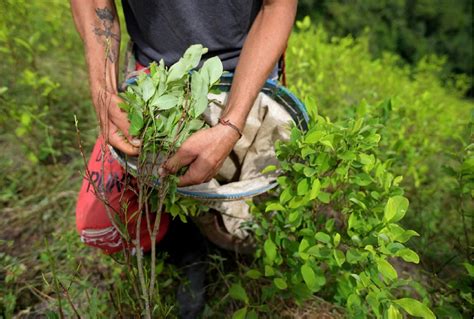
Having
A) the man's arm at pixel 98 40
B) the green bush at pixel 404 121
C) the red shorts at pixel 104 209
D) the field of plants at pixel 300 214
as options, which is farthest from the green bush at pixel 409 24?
the red shorts at pixel 104 209

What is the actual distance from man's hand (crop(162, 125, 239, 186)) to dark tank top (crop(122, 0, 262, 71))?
1.35ft

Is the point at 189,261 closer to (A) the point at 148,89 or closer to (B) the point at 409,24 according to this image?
(A) the point at 148,89

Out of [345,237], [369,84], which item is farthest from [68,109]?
[369,84]

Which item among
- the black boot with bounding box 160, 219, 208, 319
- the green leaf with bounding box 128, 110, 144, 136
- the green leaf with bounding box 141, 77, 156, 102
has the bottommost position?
the black boot with bounding box 160, 219, 208, 319

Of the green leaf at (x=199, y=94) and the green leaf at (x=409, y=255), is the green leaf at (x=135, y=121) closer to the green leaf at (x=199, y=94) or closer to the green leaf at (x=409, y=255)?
the green leaf at (x=199, y=94)

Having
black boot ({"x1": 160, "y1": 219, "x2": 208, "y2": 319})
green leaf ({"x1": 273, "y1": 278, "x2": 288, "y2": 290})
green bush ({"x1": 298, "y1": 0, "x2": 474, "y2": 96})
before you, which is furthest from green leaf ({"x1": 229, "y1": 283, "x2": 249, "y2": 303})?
green bush ({"x1": 298, "y1": 0, "x2": 474, "y2": 96})

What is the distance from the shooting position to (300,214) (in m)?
1.10

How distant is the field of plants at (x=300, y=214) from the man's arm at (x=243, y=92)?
172mm

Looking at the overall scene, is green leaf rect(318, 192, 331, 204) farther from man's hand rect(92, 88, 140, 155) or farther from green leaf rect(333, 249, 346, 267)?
man's hand rect(92, 88, 140, 155)

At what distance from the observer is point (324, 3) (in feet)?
51.1

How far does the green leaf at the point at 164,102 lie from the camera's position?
81cm

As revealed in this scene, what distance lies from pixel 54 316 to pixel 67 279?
762mm

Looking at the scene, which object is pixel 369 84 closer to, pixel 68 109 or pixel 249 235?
pixel 249 235

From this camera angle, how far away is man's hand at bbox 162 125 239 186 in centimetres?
89
